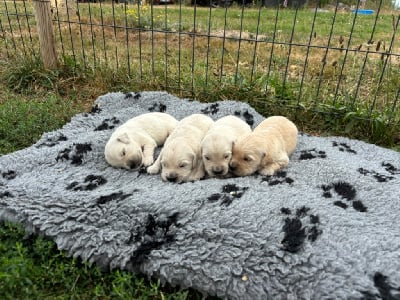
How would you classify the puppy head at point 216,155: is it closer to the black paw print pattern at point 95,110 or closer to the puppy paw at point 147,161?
the puppy paw at point 147,161

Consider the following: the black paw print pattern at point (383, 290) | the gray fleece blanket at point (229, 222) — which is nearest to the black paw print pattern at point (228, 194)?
the gray fleece blanket at point (229, 222)

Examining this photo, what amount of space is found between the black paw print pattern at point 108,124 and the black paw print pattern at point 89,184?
107cm

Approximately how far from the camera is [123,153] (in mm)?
3043

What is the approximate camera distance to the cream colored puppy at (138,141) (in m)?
3.06

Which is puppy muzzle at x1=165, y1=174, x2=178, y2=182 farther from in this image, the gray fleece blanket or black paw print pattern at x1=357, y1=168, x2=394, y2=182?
black paw print pattern at x1=357, y1=168, x2=394, y2=182

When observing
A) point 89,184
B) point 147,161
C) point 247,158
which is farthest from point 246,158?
point 89,184

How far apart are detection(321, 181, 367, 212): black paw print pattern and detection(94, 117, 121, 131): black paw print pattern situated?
222cm

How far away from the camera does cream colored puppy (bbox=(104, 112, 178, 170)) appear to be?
10.0ft

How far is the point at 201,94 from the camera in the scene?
473cm

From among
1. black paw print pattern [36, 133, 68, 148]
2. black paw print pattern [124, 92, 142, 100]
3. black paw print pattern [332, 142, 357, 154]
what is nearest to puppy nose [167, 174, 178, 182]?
black paw print pattern [36, 133, 68, 148]

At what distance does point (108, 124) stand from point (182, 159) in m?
1.39

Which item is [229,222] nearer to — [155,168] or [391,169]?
[155,168]

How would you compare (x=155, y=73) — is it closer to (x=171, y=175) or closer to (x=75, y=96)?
(x=75, y=96)

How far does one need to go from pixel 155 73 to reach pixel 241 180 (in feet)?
9.15
